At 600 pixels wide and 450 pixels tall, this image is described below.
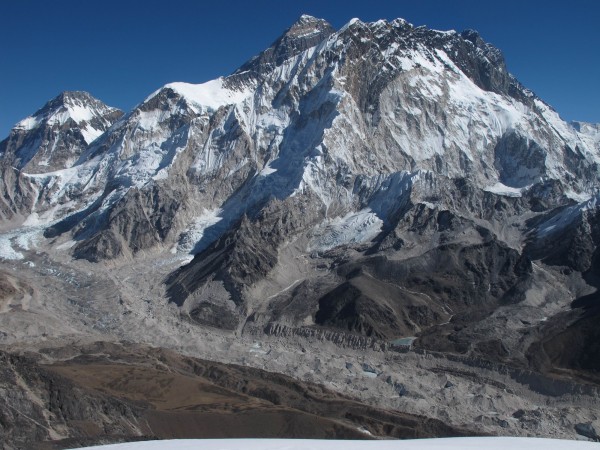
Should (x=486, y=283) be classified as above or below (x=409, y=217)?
below

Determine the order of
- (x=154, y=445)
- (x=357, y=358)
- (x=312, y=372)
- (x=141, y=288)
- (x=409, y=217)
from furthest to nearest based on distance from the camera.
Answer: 1. (x=409, y=217)
2. (x=141, y=288)
3. (x=357, y=358)
4. (x=312, y=372)
5. (x=154, y=445)

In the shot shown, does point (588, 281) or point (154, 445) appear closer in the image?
point (154, 445)

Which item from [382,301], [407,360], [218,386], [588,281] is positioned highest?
[588,281]

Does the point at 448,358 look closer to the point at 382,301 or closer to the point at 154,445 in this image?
the point at 382,301

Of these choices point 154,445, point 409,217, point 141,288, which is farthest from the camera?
point 409,217

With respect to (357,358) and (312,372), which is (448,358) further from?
(312,372)

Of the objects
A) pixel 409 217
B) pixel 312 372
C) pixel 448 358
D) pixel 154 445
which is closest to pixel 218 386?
pixel 312 372

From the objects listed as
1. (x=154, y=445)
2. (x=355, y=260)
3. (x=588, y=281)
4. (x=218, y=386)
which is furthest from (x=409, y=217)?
(x=154, y=445)
